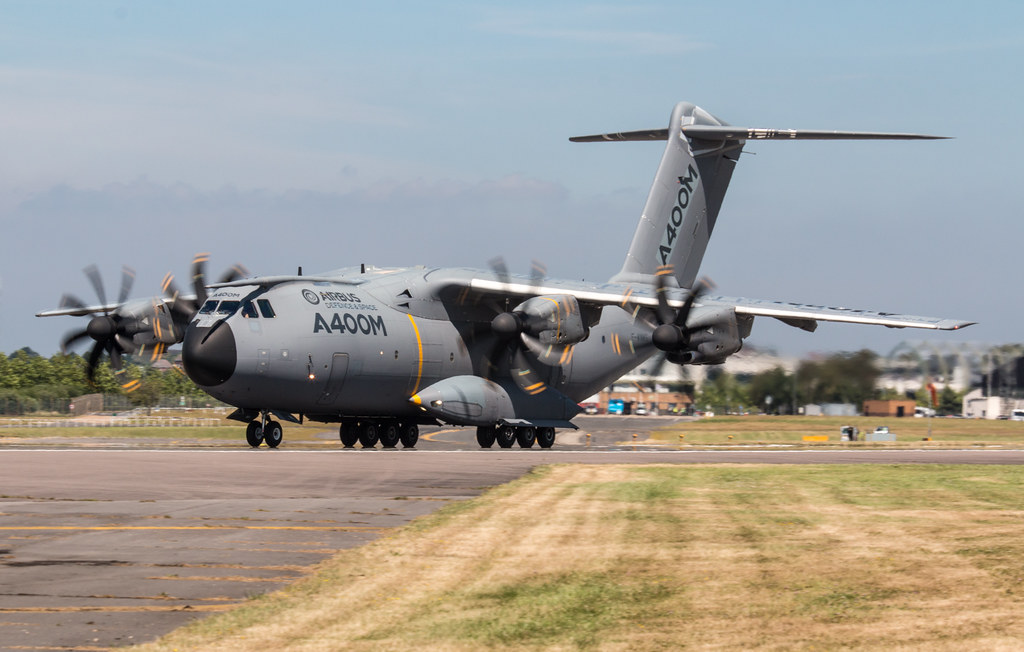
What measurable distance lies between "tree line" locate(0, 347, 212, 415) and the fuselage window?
1445 inches

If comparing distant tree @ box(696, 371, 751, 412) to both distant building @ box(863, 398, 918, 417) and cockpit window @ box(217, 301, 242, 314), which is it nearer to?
distant building @ box(863, 398, 918, 417)

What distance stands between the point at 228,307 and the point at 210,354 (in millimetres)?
1636

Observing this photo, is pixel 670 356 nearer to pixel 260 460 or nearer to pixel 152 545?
pixel 260 460

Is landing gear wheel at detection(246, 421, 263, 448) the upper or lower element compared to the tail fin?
lower

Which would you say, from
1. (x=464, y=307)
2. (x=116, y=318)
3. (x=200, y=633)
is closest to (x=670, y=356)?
(x=464, y=307)

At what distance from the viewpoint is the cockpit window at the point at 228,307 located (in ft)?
100

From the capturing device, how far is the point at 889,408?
2373 inches

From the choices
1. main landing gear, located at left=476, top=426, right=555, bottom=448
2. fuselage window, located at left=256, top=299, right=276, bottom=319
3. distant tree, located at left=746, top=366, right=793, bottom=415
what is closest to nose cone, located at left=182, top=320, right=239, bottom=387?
fuselage window, located at left=256, top=299, right=276, bottom=319

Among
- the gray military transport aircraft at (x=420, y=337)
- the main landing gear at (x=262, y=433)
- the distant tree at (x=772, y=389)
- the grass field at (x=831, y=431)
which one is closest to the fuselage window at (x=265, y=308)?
the gray military transport aircraft at (x=420, y=337)

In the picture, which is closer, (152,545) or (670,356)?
(152,545)

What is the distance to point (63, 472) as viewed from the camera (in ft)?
73.8

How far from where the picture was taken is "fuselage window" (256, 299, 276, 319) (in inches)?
1217

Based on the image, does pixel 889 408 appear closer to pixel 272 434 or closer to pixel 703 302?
pixel 703 302

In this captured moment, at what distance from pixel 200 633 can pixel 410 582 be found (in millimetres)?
2440
